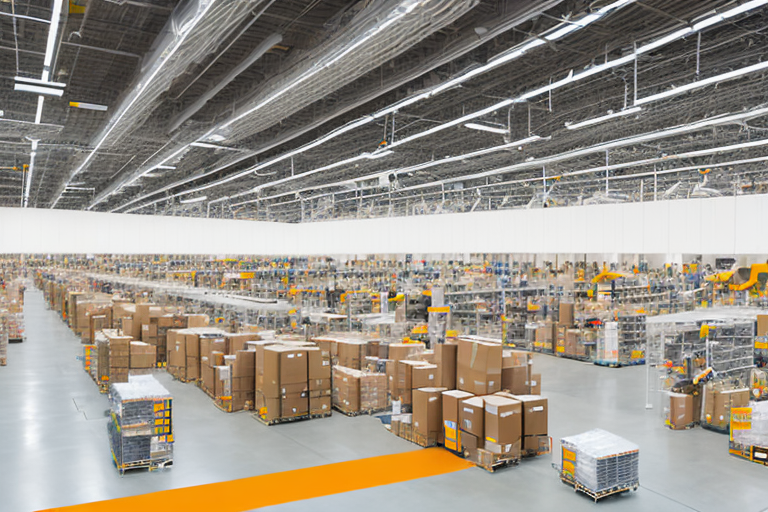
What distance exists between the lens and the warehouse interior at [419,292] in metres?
5.40

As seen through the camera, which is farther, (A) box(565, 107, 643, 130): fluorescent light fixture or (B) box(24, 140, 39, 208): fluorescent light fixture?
(B) box(24, 140, 39, 208): fluorescent light fixture

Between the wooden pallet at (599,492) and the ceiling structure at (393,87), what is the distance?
4268mm

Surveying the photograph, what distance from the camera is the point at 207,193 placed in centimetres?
1934

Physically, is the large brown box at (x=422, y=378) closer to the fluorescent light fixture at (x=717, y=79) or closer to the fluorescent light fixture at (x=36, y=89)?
the fluorescent light fixture at (x=717, y=79)

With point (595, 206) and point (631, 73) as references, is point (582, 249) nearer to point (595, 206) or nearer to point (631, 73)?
point (595, 206)

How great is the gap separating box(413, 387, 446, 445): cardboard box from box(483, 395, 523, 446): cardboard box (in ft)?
2.45

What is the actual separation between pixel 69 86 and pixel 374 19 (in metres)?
5.55

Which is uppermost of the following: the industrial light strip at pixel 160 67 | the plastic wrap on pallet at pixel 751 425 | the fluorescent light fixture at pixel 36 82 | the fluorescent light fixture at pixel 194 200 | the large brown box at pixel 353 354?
the fluorescent light fixture at pixel 36 82

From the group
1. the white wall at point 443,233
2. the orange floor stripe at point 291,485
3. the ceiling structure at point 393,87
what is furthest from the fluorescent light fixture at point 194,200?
the orange floor stripe at point 291,485

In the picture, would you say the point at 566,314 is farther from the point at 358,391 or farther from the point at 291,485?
the point at 291,485

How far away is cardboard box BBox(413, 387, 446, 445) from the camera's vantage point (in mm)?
6656

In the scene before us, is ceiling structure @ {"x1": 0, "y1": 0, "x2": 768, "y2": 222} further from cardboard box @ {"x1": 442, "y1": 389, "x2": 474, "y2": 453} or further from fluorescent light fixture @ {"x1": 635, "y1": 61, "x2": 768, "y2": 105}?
cardboard box @ {"x1": 442, "y1": 389, "x2": 474, "y2": 453}

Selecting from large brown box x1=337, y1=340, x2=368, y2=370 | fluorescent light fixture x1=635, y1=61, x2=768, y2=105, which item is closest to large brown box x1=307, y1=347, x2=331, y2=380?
large brown box x1=337, y1=340, x2=368, y2=370

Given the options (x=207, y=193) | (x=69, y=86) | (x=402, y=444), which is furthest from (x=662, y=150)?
(x=207, y=193)
